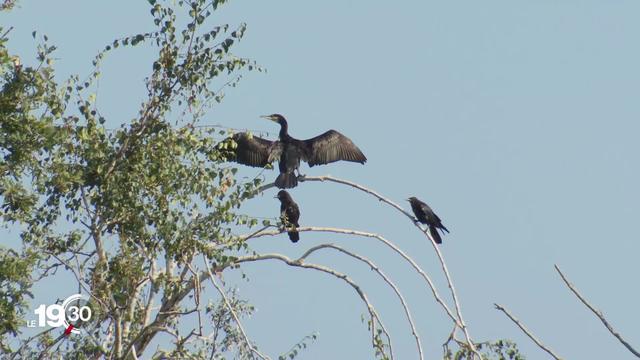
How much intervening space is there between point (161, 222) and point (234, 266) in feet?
2.34

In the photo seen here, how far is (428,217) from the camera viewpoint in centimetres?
1329

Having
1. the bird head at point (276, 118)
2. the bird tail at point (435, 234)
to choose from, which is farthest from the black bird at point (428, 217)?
the bird head at point (276, 118)

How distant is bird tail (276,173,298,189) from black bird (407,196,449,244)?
152cm

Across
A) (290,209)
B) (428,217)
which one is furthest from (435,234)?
(290,209)

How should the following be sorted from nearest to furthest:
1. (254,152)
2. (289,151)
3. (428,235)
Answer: (428,235)
(254,152)
(289,151)

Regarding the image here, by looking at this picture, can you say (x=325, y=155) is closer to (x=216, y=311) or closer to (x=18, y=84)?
(x=216, y=311)

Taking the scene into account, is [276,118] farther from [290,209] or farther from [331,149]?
[290,209]

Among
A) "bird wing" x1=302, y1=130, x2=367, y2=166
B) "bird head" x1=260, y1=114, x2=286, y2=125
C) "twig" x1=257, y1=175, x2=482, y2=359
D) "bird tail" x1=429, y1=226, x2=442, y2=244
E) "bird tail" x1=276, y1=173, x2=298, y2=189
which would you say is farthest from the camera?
"bird head" x1=260, y1=114, x2=286, y2=125

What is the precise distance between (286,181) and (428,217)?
170 centimetres

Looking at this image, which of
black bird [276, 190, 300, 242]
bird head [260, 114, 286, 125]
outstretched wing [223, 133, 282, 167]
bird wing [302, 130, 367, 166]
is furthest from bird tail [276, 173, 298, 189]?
bird head [260, 114, 286, 125]

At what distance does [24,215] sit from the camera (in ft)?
31.3

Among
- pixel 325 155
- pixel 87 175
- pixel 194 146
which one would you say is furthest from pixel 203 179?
pixel 325 155

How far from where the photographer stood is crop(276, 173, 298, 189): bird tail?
41.5ft

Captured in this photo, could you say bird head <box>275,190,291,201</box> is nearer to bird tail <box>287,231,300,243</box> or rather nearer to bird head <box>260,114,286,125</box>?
bird tail <box>287,231,300,243</box>
